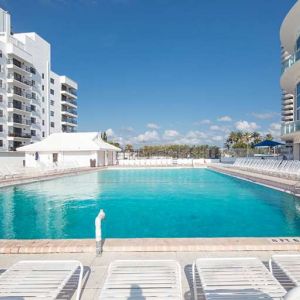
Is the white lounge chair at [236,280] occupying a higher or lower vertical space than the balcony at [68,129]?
lower

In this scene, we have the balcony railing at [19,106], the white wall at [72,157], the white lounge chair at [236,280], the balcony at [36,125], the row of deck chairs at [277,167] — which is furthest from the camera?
the balcony at [36,125]

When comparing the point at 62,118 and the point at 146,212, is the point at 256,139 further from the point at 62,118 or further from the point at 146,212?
the point at 146,212

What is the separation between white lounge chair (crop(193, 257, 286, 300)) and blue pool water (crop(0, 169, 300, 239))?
3678 millimetres

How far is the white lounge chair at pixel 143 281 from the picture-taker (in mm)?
2732

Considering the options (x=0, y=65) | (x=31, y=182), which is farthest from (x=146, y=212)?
(x=0, y=65)

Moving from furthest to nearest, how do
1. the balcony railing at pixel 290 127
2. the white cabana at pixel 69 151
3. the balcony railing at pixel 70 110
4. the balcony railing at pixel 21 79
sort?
the balcony railing at pixel 70 110
the balcony railing at pixel 21 79
the white cabana at pixel 69 151
the balcony railing at pixel 290 127

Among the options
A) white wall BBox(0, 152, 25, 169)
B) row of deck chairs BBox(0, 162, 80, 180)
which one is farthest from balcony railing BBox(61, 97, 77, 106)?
row of deck chairs BBox(0, 162, 80, 180)

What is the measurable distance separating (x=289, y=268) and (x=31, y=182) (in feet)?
51.6

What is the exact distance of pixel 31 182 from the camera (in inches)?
663

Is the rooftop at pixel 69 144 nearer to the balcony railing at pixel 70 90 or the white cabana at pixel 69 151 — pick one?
the white cabana at pixel 69 151

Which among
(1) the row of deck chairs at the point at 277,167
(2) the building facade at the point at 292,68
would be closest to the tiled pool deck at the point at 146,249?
(1) the row of deck chairs at the point at 277,167

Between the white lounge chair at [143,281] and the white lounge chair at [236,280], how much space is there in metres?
0.25

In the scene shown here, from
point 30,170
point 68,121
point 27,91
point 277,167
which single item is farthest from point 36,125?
point 277,167

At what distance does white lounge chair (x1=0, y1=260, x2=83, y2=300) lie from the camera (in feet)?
9.11
